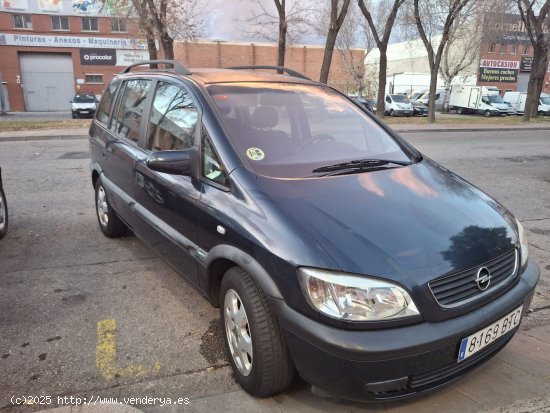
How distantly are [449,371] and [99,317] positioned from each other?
242 centimetres

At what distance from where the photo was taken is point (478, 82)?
53406 millimetres

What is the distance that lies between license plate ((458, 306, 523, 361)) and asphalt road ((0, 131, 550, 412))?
0.43 metres

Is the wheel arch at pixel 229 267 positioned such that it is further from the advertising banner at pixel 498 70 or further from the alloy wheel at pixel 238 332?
the advertising banner at pixel 498 70

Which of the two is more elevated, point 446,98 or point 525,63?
point 525,63

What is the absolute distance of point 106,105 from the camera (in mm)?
4945

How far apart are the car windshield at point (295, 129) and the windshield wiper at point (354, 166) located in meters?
0.05

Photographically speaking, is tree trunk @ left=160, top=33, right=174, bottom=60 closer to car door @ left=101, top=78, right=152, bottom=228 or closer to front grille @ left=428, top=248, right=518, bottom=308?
car door @ left=101, top=78, right=152, bottom=228

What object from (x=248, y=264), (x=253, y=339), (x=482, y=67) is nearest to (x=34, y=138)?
(x=248, y=264)

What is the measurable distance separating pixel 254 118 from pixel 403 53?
63203 millimetres

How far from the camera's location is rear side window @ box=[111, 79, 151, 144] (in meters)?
3.92

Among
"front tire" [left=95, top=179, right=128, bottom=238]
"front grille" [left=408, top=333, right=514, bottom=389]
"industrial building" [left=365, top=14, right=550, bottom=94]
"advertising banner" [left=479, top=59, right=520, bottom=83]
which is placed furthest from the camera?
"advertising banner" [left=479, top=59, right=520, bottom=83]

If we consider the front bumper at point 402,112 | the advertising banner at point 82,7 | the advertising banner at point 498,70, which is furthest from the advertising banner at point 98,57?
the advertising banner at point 498,70

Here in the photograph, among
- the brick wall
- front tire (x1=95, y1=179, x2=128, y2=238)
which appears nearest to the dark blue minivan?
front tire (x1=95, y1=179, x2=128, y2=238)

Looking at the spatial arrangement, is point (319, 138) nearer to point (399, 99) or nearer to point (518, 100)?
point (399, 99)
